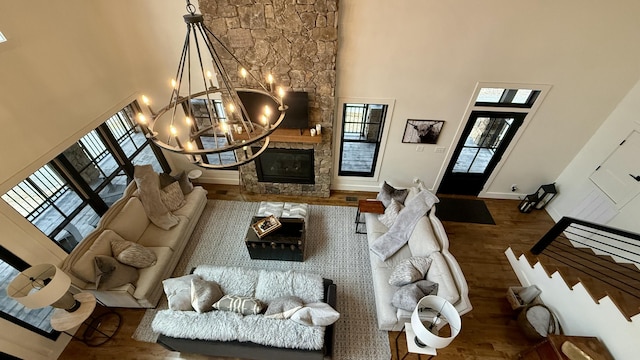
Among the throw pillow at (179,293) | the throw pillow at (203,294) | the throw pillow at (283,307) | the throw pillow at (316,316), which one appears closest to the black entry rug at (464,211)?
the throw pillow at (316,316)

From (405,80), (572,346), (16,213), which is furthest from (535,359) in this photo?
(16,213)

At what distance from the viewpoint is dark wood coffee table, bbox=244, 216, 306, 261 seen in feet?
14.0

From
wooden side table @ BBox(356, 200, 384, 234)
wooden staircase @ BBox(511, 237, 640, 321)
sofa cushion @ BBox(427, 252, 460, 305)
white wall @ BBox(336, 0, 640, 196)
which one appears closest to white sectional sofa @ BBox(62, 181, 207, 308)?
wooden side table @ BBox(356, 200, 384, 234)

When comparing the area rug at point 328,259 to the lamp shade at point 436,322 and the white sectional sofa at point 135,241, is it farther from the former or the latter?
the lamp shade at point 436,322

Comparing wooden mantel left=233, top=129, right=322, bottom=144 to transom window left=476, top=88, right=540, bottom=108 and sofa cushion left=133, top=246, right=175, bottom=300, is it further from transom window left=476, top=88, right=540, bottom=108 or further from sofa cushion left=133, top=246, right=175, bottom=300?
transom window left=476, top=88, right=540, bottom=108

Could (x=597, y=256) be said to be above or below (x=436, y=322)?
above

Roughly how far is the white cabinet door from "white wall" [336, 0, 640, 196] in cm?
54

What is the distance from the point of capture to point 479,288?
13.8 feet

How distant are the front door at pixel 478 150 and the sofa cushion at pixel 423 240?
1.98 meters

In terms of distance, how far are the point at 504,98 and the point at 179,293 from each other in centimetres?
581

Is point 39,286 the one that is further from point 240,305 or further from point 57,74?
point 57,74

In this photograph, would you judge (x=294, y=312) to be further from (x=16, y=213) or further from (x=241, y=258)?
(x=16, y=213)

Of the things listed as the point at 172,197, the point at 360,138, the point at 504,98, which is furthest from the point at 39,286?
the point at 504,98

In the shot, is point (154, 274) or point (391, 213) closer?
point (154, 274)
